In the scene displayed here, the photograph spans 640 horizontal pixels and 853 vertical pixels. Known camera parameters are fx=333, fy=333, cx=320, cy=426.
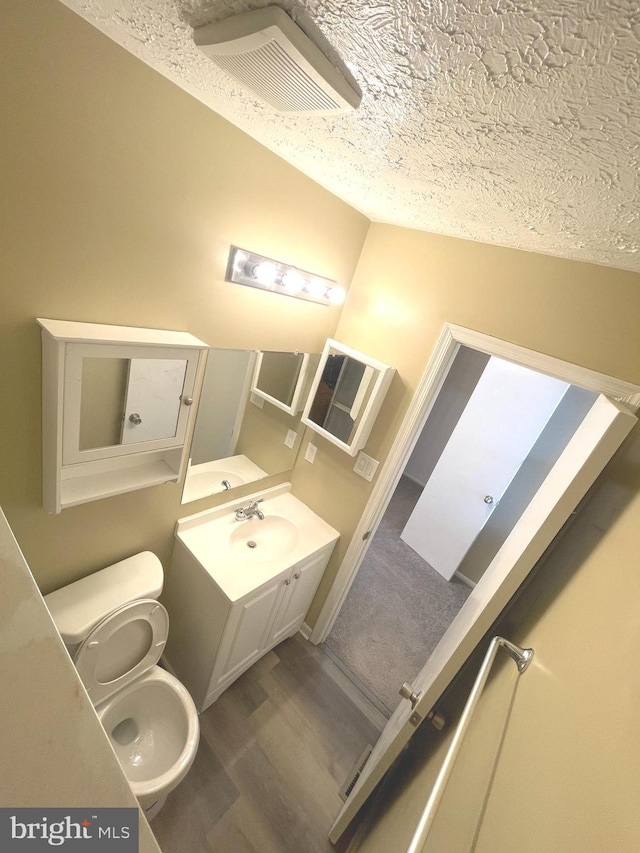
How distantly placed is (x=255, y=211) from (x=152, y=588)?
61.3 inches

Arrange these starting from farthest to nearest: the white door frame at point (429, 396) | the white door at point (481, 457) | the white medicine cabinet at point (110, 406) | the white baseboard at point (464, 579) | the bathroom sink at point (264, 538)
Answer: the white baseboard at point (464, 579) → the white door at point (481, 457) → the bathroom sink at point (264, 538) → the white door frame at point (429, 396) → the white medicine cabinet at point (110, 406)

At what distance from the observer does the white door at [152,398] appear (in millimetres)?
1122

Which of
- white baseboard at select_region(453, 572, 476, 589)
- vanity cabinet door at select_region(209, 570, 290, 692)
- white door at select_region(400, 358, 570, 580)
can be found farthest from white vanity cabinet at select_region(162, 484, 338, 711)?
white baseboard at select_region(453, 572, 476, 589)

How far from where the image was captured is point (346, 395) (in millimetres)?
1820

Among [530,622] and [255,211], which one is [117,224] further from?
[530,622]

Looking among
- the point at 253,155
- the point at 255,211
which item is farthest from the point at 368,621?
the point at 253,155

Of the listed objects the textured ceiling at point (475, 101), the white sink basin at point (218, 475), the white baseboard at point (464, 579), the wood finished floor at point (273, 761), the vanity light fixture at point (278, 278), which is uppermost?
the textured ceiling at point (475, 101)

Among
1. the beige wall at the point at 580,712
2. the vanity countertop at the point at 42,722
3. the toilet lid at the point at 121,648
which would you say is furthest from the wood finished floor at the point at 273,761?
the vanity countertop at the point at 42,722

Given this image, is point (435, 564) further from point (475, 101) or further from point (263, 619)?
point (475, 101)

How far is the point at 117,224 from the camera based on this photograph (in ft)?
3.13

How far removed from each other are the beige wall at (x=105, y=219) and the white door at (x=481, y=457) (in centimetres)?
191

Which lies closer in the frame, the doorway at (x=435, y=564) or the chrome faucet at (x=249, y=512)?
the chrome faucet at (x=249, y=512)

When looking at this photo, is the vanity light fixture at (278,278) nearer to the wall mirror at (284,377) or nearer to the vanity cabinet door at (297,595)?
the wall mirror at (284,377)

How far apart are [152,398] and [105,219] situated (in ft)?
1.77
